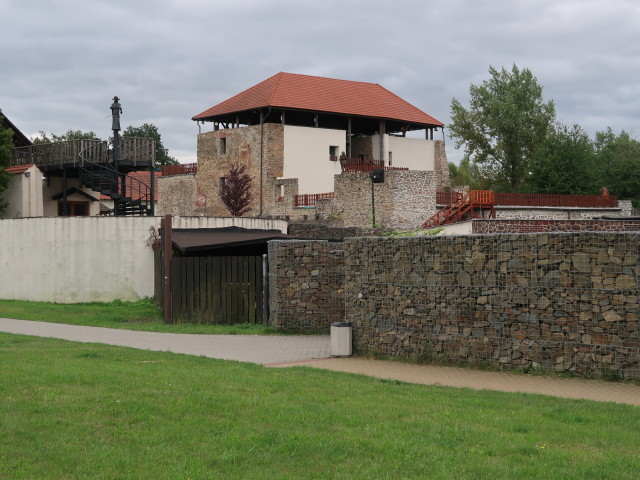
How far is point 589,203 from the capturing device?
53844 mm

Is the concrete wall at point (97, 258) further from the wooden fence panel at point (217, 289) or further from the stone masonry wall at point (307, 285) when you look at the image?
the stone masonry wall at point (307, 285)

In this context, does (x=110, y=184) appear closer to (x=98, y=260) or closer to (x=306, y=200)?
(x=98, y=260)

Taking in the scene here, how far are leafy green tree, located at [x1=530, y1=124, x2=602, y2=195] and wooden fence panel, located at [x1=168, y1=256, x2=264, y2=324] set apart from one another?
44.2 metres

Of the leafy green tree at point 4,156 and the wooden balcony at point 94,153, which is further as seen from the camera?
the wooden balcony at point 94,153

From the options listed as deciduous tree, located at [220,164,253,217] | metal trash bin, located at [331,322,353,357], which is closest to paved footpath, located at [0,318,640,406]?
metal trash bin, located at [331,322,353,357]

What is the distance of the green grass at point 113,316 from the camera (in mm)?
19750

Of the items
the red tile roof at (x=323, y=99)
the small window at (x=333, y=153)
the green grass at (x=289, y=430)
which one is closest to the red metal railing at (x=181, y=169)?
the red tile roof at (x=323, y=99)

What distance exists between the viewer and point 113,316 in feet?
75.0

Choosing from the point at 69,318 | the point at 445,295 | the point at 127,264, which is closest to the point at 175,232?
the point at 127,264

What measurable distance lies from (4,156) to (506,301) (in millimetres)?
31536

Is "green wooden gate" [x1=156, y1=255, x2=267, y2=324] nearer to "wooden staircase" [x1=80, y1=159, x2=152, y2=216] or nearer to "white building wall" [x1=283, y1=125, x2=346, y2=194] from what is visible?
"wooden staircase" [x1=80, y1=159, x2=152, y2=216]

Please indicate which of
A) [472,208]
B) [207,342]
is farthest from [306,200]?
[207,342]

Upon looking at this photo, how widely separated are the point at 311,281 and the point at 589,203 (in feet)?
128

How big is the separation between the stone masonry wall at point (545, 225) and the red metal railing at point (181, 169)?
3264 cm
